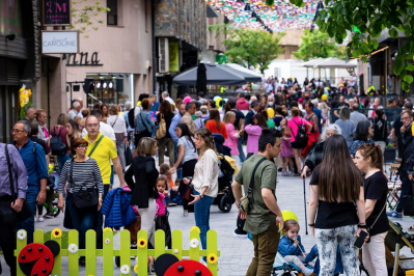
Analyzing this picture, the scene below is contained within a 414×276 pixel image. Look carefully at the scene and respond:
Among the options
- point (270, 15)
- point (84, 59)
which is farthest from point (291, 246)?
point (270, 15)

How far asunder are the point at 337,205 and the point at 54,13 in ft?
41.7

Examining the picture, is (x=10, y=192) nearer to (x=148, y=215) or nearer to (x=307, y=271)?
(x=148, y=215)

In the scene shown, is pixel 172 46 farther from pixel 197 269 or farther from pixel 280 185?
pixel 197 269

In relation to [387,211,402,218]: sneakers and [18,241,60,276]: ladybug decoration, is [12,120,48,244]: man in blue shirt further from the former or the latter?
[387,211,402,218]: sneakers

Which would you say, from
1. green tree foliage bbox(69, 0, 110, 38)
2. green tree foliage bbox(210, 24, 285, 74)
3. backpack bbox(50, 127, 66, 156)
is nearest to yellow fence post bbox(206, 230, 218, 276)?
backpack bbox(50, 127, 66, 156)

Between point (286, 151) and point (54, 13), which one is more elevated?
point (54, 13)

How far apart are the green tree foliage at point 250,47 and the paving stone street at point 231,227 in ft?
161

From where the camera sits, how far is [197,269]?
6.91 metres

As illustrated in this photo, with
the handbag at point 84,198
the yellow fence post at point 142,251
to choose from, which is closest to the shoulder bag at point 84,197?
the handbag at point 84,198

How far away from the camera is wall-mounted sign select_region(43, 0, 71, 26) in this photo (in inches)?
695

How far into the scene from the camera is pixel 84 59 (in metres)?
30.1

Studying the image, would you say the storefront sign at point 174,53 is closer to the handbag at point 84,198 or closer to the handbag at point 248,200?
the handbag at point 84,198

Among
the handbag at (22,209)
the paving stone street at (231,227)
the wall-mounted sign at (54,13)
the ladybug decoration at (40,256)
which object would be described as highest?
the wall-mounted sign at (54,13)

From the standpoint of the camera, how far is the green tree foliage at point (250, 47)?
66.2m
